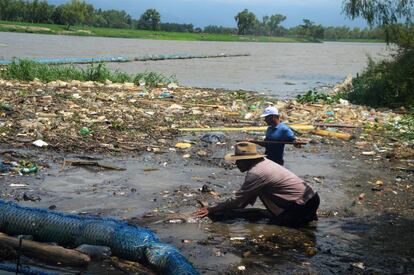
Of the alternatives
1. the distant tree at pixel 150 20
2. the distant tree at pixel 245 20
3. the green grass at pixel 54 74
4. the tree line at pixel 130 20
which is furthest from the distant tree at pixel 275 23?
the green grass at pixel 54 74

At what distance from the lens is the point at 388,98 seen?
17.8 metres

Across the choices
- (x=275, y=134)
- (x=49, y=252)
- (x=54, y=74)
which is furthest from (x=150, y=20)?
(x=49, y=252)

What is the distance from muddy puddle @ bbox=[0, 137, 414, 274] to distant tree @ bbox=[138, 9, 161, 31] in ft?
322

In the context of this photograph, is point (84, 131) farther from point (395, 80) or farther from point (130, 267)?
point (395, 80)

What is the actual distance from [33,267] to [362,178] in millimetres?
5690

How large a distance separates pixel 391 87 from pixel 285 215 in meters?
13.0

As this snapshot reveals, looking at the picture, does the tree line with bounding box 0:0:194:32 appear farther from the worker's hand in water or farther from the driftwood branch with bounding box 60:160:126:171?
the worker's hand in water

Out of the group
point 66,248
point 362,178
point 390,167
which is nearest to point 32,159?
point 66,248

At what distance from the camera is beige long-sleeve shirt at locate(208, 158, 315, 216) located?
5656 mm

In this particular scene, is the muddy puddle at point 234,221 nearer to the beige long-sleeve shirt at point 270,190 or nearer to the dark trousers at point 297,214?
the dark trousers at point 297,214

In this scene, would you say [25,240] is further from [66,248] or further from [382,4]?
[382,4]

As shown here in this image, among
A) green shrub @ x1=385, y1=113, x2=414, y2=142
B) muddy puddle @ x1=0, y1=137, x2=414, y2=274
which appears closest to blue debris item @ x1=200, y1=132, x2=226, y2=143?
muddy puddle @ x1=0, y1=137, x2=414, y2=274

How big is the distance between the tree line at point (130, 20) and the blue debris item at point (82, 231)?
46.5 metres

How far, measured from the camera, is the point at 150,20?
352ft
